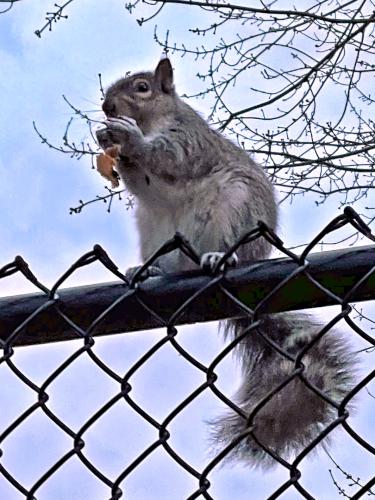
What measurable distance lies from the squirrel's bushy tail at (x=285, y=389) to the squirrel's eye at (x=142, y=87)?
7.57 ft

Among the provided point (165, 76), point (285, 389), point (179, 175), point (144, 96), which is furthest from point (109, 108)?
point (285, 389)

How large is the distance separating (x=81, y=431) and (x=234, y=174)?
92.3 inches

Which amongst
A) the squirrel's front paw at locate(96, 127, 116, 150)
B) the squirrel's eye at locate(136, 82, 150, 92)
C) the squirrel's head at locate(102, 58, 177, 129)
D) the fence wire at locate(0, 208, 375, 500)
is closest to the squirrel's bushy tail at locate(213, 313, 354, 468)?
the fence wire at locate(0, 208, 375, 500)

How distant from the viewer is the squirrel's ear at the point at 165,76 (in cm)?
443

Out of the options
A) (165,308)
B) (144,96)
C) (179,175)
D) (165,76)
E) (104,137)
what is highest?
(165,76)

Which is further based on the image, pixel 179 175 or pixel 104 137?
pixel 179 175

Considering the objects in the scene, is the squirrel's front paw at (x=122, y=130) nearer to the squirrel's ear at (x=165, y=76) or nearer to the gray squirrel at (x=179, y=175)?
the gray squirrel at (x=179, y=175)

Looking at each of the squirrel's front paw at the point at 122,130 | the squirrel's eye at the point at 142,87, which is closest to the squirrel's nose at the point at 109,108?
the squirrel's eye at the point at 142,87

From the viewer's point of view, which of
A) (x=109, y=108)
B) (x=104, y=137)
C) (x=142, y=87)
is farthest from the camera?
(x=142, y=87)

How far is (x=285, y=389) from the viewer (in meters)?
1.80

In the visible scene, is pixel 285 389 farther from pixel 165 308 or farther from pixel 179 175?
pixel 179 175

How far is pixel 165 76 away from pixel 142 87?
0.13 m

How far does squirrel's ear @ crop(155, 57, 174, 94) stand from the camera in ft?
14.5

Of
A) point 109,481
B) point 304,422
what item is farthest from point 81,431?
point 304,422
